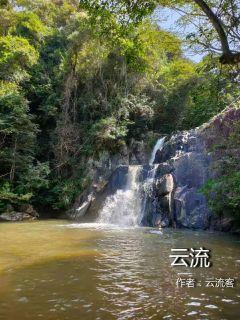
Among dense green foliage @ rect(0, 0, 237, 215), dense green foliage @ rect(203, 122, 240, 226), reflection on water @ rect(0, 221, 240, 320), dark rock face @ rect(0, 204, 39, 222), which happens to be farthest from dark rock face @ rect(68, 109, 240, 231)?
reflection on water @ rect(0, 221, 240, 320)

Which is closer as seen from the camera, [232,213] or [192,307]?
[192,307]

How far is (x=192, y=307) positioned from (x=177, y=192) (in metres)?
9.53

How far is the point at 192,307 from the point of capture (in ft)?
16.7

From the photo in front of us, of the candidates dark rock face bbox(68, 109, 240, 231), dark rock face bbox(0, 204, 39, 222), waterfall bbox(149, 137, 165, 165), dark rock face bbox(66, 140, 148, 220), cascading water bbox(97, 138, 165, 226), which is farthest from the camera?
waterfall bbox(149, 137, 165, 165)

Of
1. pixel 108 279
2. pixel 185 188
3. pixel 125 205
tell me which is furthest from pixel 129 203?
pixel 108 279

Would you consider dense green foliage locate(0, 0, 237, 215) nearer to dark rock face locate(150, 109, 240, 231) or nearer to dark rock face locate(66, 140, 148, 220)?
dark rock face locate(66, 140, 148, 220)

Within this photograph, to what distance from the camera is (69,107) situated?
2100 centimetres

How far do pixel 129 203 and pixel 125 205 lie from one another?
0.65 feet

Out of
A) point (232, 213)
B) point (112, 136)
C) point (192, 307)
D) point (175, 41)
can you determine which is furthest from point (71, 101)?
point (192, 307)

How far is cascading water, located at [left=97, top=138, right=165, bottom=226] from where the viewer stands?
1571 centimetres

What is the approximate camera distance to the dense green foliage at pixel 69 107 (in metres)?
18.4

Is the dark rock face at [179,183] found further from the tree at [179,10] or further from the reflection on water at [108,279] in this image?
the tree at [179,10]

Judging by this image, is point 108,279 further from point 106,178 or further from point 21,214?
point 106,178

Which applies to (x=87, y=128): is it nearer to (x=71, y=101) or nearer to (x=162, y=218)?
(x=71, y=101)
